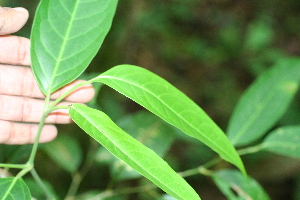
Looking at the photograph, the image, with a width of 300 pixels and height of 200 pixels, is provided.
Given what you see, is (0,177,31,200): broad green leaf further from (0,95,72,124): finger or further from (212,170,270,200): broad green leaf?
(212,170,270,200): broad green leaf

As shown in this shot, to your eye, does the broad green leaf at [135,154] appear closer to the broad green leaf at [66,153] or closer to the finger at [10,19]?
the finger at [10,19]

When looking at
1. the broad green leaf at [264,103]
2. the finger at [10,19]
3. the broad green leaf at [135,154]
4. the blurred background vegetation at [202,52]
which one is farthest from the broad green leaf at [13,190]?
the blurred background vegetation at [202,52]

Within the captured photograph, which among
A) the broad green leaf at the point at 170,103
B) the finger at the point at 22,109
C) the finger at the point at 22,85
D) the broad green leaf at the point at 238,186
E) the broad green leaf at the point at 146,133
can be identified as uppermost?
the broad green leaf at the point at 170,103

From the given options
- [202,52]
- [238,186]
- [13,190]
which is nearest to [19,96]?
[13,190]

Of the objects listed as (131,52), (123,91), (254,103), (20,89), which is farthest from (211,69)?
(123,91)

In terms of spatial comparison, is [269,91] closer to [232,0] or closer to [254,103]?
[254,103]

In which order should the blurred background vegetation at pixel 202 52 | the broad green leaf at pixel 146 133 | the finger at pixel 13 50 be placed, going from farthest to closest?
the blurred background vegetation at pixel 202 52 < the broad green leaf at pixel 146 133 < the finger at pixel 13 50
